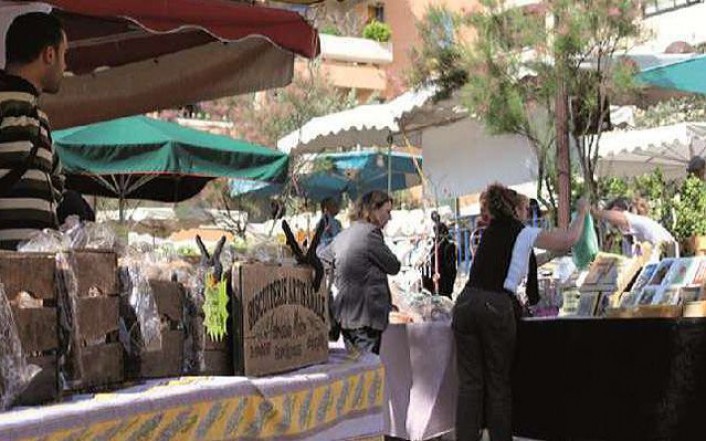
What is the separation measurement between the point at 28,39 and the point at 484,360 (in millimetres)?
3716

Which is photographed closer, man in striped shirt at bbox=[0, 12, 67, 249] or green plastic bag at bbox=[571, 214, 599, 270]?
man in striped shirt at bbox=[0, 12, 67, 249]

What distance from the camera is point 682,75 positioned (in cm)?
643

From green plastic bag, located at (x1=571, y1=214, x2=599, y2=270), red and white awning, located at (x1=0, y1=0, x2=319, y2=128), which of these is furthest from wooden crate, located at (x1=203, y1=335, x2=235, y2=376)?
green plastic bag, located at (x1=571, y1=214, x2=599, y2=270)

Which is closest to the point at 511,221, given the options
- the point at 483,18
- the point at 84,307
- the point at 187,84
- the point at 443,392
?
the point at 443,392

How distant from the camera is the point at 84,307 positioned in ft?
7.21

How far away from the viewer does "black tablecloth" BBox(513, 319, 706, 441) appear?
4992 mm

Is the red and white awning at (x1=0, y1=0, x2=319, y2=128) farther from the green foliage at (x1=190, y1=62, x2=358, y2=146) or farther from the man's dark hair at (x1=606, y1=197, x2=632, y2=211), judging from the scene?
the green foliage at (x1=190, y1=62, x2=358, y2=146)

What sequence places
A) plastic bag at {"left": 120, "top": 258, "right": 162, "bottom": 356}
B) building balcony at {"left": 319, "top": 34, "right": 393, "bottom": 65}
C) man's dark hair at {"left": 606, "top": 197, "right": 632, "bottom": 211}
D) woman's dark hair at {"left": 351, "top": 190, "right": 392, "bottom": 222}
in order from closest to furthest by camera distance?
plastic bag at {"left": 120, "top": 258, "right": 162, "bottom": 356}, woman's dark hair at {"left": 351, "top": 190, "right": 392, "bottom": 222}, man's dark hair at {"left": 606, "top": 197, "right": 632, "bottom": 211}, building balcony at {"left": 319, "top": 34, "right": 393, "bottom": 65}

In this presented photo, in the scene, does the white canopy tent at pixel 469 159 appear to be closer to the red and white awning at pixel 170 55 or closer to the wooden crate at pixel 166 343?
the red and white awning at pixel 170 55

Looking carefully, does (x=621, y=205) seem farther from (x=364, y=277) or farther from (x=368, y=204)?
(x=364, y=277)

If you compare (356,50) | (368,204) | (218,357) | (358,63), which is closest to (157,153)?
(368,204)

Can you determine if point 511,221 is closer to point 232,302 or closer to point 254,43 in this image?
point 254,43

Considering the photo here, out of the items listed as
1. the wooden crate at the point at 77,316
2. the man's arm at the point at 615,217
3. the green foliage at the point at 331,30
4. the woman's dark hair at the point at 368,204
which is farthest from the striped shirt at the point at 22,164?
the green foliage at the point at 331,30

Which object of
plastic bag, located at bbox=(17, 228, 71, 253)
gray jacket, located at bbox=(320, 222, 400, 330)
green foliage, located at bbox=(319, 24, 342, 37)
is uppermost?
green foliage, located at bbox=(319, 24, 342, 37)
